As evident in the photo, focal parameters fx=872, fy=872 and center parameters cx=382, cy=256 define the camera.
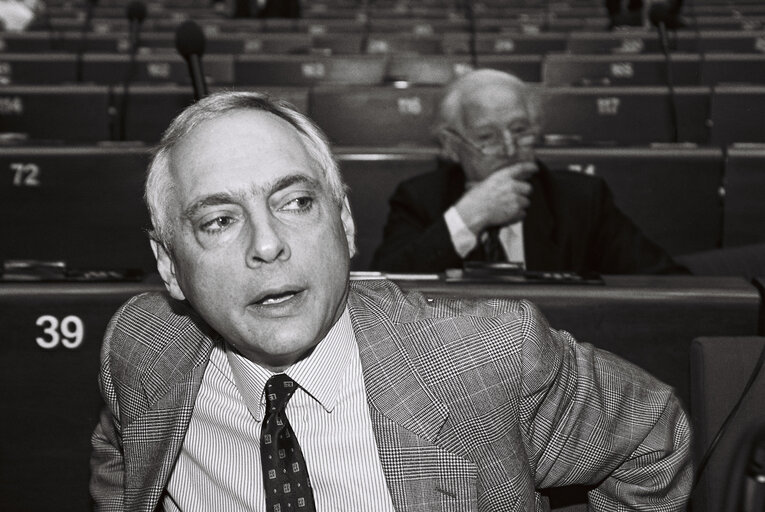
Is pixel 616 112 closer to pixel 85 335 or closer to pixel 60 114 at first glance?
pixel 60 114

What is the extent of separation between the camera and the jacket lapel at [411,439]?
85 centimetres

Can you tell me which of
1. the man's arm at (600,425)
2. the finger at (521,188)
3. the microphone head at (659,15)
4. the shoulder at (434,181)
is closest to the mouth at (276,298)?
the man's arm at (600,425)

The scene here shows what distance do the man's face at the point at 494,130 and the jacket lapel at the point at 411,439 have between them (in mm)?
1035

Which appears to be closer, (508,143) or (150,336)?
(150,336)

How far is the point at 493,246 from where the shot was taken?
1833 millimetres

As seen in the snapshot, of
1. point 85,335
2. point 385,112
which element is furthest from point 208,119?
point 385,112

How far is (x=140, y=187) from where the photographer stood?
1.96 meters

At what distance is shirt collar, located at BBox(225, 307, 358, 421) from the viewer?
0.91 metres

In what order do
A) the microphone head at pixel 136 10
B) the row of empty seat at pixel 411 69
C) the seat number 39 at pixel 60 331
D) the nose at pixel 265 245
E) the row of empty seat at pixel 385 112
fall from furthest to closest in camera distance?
the row of empty seat at pixel 411 69, the row of empty seat at pixel 385 112, the microphone head at pixel 136 10, the seat number 39 at pixel 60 331, the nose at pixel 265 245

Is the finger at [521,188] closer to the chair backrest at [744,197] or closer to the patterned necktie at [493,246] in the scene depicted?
the patterned necktie at [493,246]

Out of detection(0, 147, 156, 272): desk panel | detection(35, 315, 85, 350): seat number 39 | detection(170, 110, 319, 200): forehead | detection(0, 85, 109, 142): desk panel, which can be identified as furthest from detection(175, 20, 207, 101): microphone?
detection(0, 85, 109, 142): desk panel

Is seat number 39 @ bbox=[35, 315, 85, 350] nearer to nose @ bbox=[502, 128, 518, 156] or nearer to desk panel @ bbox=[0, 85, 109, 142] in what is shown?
nose @ bbox=[502, 128, 518, 156]

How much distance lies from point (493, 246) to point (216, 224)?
3.38 ft

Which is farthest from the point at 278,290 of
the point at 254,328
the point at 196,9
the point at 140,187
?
the point at 196,9
